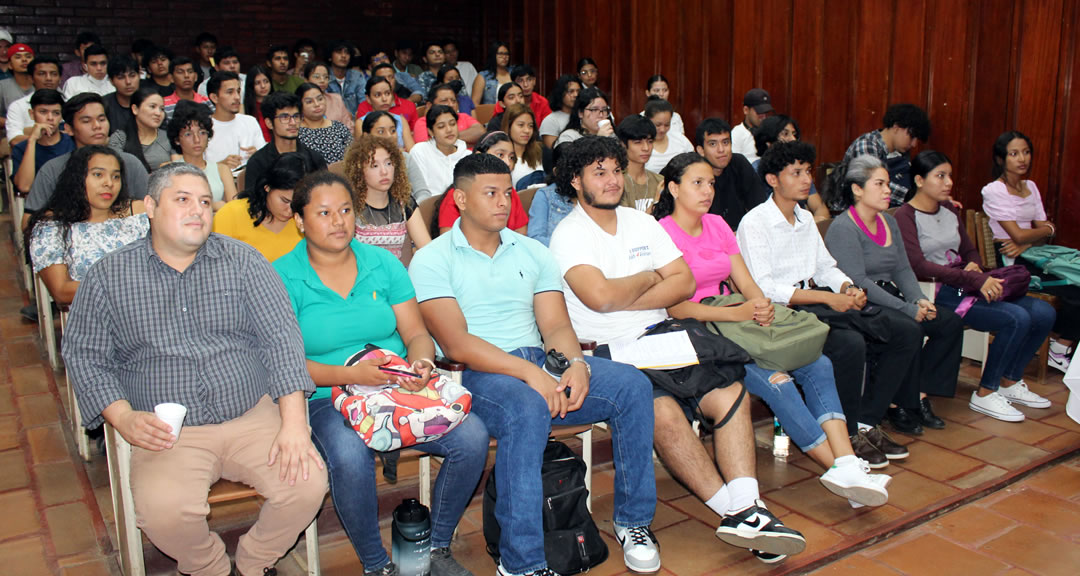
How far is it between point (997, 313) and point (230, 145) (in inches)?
169

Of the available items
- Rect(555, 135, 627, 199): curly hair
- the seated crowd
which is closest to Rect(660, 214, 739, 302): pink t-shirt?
the seated crowd

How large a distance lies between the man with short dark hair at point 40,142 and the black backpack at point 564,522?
3.45 meters

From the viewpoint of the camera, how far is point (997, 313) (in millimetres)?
3975

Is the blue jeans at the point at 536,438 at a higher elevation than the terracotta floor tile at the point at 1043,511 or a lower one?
higher

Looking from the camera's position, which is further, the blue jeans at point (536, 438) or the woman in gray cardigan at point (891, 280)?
the woman in gray cardigan at point (891, 280)

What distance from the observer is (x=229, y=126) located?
5.03m

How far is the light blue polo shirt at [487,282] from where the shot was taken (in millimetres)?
2674

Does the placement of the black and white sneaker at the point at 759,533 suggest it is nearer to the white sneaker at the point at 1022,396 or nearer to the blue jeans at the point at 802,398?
the blue jeans at the point at 802,398

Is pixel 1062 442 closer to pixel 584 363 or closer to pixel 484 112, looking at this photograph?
pixel 584 363

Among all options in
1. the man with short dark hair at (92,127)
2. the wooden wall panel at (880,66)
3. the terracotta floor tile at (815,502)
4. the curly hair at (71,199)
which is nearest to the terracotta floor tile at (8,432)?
the curly hair at (71,199)

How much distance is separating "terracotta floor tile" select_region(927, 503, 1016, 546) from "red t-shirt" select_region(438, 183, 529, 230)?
2.08 metres

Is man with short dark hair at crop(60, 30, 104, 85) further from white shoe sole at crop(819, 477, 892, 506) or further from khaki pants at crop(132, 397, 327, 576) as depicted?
white shoe sole at crop(819, 477, 892, 506)

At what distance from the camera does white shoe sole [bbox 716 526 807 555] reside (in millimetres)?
2465

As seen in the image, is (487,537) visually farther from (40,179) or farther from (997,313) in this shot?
(997,313)
